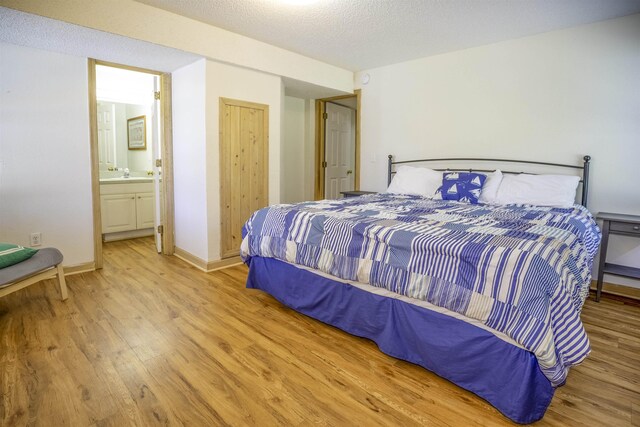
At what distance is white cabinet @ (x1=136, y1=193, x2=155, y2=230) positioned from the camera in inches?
193

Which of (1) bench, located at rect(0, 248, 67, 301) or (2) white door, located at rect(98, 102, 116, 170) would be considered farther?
(2) white door, located at rect(98, 102, 116, 170)

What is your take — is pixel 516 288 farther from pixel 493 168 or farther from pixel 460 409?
pixel 493 168

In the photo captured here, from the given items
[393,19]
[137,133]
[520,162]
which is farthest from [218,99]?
[520,162]

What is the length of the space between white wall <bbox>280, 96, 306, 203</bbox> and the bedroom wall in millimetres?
1388

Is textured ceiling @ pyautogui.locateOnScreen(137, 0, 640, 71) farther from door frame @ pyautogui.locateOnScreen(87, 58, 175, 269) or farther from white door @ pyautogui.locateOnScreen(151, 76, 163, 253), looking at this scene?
white door @ pyautogui.locateOnScreen(151, 76, 163, 253)

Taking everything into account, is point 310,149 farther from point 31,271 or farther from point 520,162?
point 31,271

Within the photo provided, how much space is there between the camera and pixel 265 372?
1.91 meters

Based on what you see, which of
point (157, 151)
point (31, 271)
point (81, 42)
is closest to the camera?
point (31, 271)

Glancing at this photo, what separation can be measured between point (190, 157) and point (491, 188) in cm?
299

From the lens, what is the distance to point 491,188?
3.28 meters

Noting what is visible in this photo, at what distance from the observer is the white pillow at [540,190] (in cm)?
294

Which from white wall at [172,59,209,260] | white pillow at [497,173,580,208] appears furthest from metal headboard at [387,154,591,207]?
white wall at [172,59,209,260]

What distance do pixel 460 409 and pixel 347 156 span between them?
15.5ft

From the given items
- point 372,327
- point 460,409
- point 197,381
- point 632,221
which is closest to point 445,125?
point 632,221
